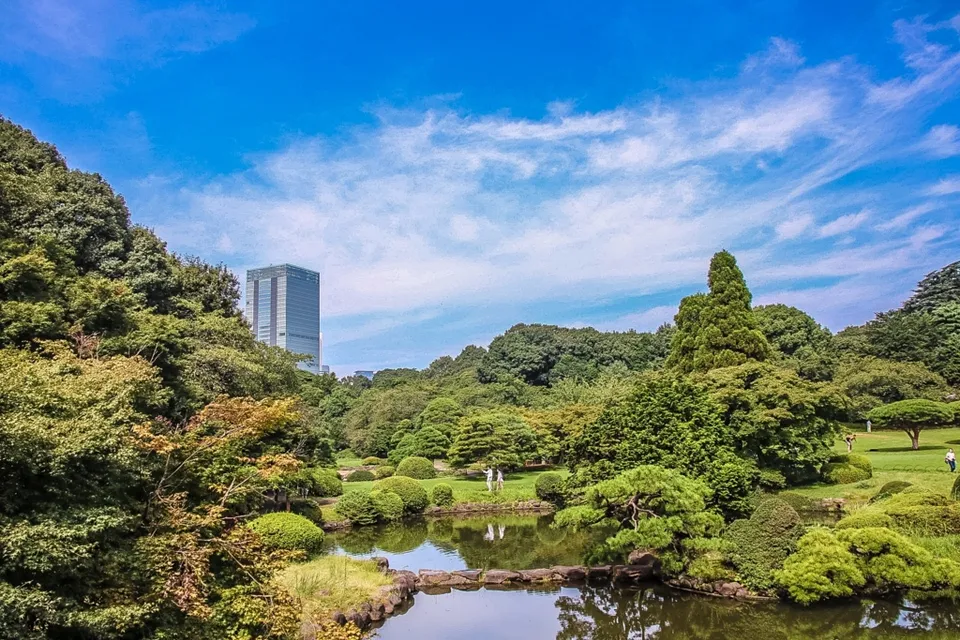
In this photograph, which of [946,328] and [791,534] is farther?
[946,328]

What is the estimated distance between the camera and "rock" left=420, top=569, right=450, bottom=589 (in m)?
14.0

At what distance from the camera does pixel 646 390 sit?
15945 millimetres

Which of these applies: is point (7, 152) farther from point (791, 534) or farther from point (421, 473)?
point (791, 534)

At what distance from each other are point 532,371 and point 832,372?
29.7 metres

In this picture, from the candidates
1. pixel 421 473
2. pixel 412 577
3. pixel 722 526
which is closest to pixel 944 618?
pixel 722 526

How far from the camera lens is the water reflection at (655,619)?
1020cm

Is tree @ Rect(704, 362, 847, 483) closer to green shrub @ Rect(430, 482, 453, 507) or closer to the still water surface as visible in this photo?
the still water surface

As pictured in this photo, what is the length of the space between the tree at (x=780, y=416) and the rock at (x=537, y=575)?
9017mm

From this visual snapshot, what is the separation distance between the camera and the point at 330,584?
11.9 meters

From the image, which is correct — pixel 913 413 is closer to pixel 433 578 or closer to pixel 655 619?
pixel 655 619

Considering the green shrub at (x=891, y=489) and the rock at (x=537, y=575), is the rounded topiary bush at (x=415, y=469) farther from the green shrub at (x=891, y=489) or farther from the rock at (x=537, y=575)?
the green shrub at (x=891, y=489)

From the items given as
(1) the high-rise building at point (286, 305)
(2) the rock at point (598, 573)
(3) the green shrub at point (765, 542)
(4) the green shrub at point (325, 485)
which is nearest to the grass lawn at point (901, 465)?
(3) the green shrub at point (765, 542)

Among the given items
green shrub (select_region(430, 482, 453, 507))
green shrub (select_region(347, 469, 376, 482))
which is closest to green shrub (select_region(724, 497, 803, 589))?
green shrub (select_region(430, 482, 453, 507))

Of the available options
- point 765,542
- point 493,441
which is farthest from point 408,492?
point 765,542
